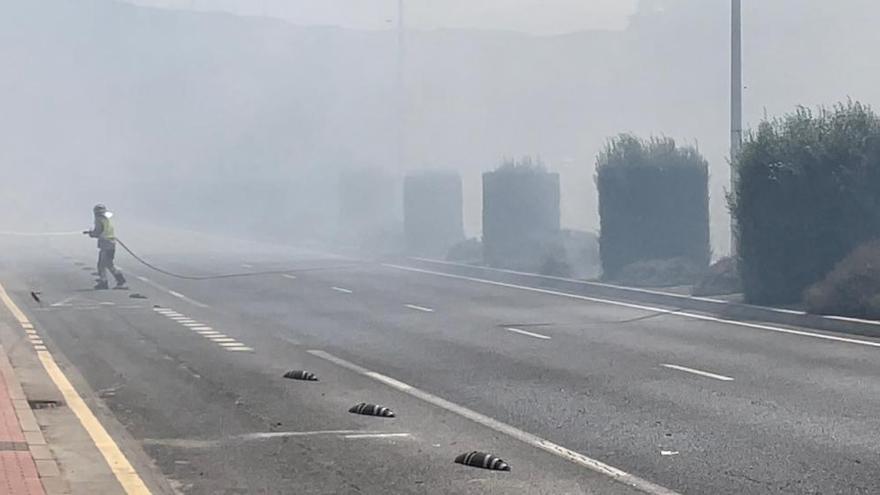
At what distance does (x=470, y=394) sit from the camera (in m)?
12.4

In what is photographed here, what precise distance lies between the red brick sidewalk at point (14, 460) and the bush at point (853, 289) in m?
10.8

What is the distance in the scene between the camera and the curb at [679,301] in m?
18.0

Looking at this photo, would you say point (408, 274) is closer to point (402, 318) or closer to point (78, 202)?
point (402, 318)

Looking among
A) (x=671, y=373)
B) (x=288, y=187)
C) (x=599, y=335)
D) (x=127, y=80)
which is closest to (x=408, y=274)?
(x=599, y=335)

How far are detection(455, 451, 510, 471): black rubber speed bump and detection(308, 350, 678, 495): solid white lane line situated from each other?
1.62ft

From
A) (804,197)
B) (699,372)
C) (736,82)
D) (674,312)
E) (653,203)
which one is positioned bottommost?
(674,312)

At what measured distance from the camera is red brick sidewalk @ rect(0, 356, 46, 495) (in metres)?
7.83

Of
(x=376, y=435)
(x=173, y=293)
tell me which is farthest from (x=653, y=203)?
(x=376, y=435)

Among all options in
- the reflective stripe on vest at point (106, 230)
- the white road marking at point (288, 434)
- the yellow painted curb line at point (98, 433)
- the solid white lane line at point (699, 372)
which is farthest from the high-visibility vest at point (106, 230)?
the white road marking at point (288, 434)

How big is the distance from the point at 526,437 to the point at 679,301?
12.2 metres

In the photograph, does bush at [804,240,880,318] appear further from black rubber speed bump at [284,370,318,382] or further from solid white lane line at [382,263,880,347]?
black rubber speed bump at [284,370,318,382]

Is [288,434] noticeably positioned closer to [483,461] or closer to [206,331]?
[483,461]

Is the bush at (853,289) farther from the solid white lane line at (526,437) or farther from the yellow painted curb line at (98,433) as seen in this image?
the yellow painted curb line at (98,433)

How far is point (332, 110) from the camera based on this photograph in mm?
72688
